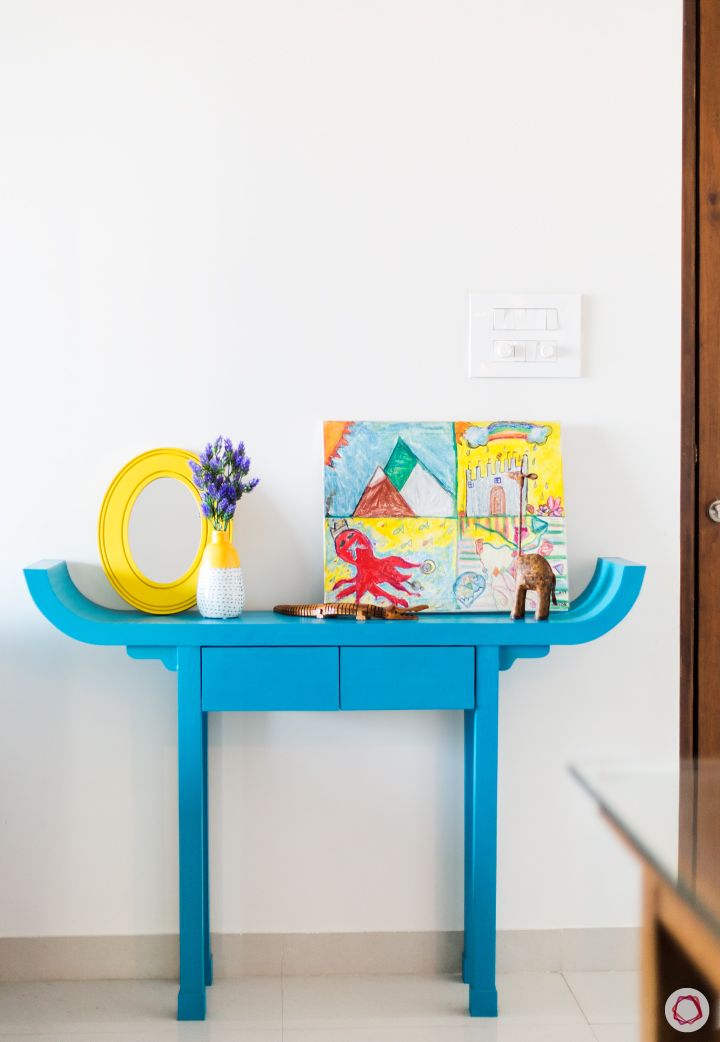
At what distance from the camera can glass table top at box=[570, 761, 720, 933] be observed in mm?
807

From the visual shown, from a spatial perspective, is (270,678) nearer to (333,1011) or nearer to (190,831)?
(190,831)

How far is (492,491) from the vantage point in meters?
2.14

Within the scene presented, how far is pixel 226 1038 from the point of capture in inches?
76.4

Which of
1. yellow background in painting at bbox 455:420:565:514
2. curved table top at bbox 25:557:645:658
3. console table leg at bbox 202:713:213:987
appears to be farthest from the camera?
yellow background in painting at bbox 455:420:565:514

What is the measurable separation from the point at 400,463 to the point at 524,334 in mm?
418

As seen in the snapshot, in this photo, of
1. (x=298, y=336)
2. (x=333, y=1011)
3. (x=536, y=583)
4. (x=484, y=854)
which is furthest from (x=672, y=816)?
(x=298, y=336)

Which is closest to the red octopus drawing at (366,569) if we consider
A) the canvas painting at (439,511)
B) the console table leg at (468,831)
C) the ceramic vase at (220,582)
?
the canvas painting at (439,511)

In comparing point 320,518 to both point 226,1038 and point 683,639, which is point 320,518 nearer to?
point 683,639

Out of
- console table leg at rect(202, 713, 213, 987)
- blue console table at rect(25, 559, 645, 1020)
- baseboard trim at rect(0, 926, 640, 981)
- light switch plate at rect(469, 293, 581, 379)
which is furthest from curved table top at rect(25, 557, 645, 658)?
baseboard trim at rect(0, 926, 640, 981)

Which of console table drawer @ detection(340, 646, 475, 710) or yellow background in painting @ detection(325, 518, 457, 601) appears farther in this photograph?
yellow background in painting @ detection(325, 518, 457, 601)

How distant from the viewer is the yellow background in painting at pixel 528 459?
2146mm

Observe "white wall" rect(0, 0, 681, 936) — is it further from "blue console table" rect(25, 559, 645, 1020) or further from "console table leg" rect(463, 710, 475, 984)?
"blue console table" rect(25, 559, 645, 1020)

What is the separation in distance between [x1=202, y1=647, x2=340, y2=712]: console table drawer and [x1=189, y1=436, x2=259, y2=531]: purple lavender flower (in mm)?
296

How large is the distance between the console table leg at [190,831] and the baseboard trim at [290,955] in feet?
→ 0.69
